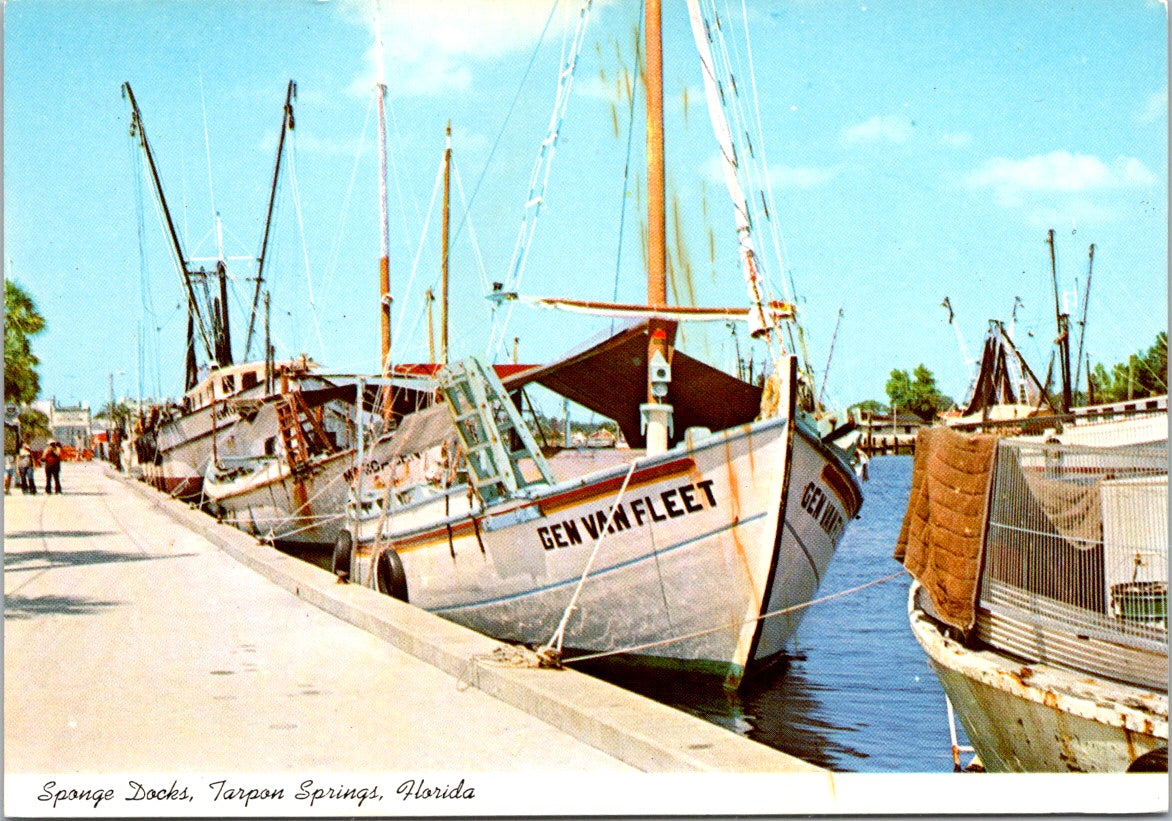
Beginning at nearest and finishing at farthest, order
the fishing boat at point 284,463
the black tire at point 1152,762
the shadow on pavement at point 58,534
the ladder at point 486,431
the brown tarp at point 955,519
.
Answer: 1. the black tire at point 1152,762
2. the brown tarp at point 955,519
3. the ladder at point 486,431
4. the shadow on pavement at point 58,534
5. the fishing boat at point 284,463

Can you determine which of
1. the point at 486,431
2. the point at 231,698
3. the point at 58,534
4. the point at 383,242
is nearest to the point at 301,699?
the point at 231,698

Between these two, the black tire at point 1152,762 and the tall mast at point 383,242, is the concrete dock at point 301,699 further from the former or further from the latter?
the tall mast at point 383,242

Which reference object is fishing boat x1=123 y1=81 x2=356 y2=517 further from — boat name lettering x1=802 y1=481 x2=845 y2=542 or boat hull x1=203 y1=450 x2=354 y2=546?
boat name lettering x1=802 y1=481 x2=845 y2=542

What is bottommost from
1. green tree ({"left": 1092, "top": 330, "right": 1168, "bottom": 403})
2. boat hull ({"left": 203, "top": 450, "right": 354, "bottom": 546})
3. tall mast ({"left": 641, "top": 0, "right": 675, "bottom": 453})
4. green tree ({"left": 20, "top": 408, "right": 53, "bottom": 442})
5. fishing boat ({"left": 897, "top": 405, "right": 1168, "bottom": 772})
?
boat hull ({"left": 203, "top": 450, "right": 354, "bottom": 546})

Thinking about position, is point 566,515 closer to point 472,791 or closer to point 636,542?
point 636,542

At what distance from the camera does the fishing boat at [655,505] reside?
10672mm

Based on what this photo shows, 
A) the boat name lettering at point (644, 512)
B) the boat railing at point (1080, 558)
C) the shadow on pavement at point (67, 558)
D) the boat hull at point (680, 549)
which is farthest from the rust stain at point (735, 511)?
the shadow on pavement at point (67, 558)

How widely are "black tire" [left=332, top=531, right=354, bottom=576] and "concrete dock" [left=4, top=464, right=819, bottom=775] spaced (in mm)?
3261

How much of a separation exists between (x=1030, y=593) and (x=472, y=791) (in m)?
3.91

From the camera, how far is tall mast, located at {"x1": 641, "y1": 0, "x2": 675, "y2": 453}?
38.2ft

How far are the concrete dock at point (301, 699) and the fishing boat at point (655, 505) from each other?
1722 millimetres

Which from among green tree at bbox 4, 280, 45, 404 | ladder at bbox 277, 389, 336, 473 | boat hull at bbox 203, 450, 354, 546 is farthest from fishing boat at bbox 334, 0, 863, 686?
ladder at bbox 277, 389, 336, 473

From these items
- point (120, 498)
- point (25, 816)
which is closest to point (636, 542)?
point (25, 816)

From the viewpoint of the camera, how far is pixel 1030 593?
7.34m
